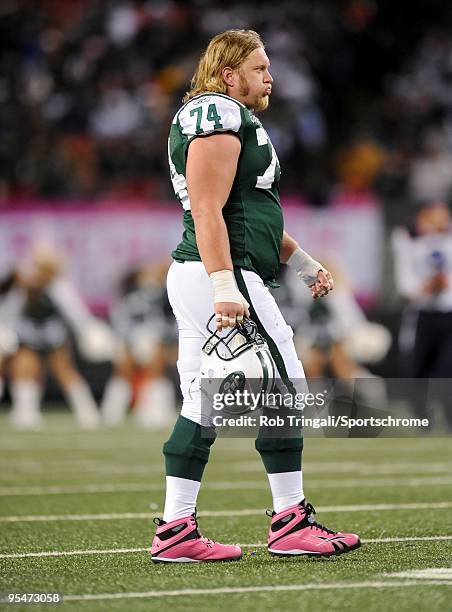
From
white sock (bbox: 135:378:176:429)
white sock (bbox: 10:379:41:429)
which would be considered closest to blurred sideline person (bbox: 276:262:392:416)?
white sock (bbox: 135:378:176:429)

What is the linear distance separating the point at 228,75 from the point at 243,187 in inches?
16.1

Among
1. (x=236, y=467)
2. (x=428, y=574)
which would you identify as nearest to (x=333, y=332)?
(x=236, y=467)

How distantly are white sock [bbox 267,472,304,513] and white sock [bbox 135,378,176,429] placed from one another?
9041 millimetres

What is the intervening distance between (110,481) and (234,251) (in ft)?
12.2

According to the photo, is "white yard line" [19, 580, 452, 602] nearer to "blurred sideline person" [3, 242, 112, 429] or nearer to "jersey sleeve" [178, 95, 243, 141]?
"jersey sleeve" [178, 95, 243, 141]

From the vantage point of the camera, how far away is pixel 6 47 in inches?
717

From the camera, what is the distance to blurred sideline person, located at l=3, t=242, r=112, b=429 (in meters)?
15.4

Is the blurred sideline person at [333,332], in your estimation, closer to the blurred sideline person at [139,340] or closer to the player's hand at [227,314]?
the blurred sideline person at [139,340]

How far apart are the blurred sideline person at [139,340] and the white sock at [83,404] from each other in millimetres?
199

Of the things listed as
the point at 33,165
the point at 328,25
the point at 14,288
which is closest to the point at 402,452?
the point at 14,288

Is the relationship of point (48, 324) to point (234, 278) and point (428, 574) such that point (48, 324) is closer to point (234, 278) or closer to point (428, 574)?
point (234, 278)

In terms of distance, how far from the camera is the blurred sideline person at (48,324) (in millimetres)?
15430

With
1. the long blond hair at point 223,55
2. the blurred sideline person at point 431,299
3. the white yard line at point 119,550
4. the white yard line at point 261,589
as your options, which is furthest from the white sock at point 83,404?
the white yard line at point 261,589

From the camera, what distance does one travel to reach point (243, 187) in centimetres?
493
